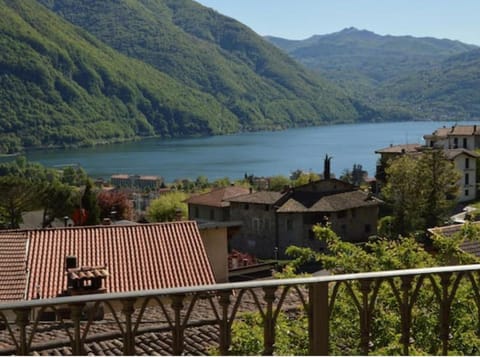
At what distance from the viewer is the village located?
10.6 feet

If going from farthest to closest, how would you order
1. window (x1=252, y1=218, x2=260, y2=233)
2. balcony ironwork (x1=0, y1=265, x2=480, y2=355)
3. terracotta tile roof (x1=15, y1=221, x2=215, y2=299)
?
1. window (x1=252, y1=218, x2=260, y2=233)
2. terracotta tile roof (x1=15, y1=221, x2=215, y2=299)
3. balcony ironwork (x1=0, y1=265, x2=480, y2=355)

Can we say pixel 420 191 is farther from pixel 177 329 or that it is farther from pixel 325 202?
pixel 177 329

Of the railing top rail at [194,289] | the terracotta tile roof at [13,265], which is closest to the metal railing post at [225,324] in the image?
the railing top rail at [194,289]

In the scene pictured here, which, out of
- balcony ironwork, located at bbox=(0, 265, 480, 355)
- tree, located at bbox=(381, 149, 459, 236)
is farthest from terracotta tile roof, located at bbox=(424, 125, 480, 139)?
balcony ironwork, located at bbox=(0, 265, 480, 355)

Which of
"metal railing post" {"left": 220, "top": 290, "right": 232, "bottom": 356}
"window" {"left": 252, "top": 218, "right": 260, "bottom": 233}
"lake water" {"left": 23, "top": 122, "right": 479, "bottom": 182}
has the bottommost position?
"lake water" {"left": 23, "top": 122, "right": 479, "bottom": 182}

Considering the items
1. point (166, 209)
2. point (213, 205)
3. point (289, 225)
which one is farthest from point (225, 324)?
point (166, 209)

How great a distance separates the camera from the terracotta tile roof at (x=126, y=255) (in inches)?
511

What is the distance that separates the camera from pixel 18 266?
13094 millimetres

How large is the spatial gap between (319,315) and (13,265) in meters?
10.9

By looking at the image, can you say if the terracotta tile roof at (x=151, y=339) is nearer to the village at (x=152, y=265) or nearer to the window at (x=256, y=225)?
the village at (x=152, y=265)

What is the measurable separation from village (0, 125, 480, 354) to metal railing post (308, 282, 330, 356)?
0.04 metres

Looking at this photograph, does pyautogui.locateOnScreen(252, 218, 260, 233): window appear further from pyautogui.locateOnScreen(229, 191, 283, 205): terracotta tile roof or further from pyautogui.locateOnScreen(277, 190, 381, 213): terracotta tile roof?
pyautogui.locateOnScreen(277, 190, 381, 213): terracotta tile roof

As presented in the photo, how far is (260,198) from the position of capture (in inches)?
1677

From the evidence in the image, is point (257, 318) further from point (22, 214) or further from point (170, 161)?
point (170, 161)
